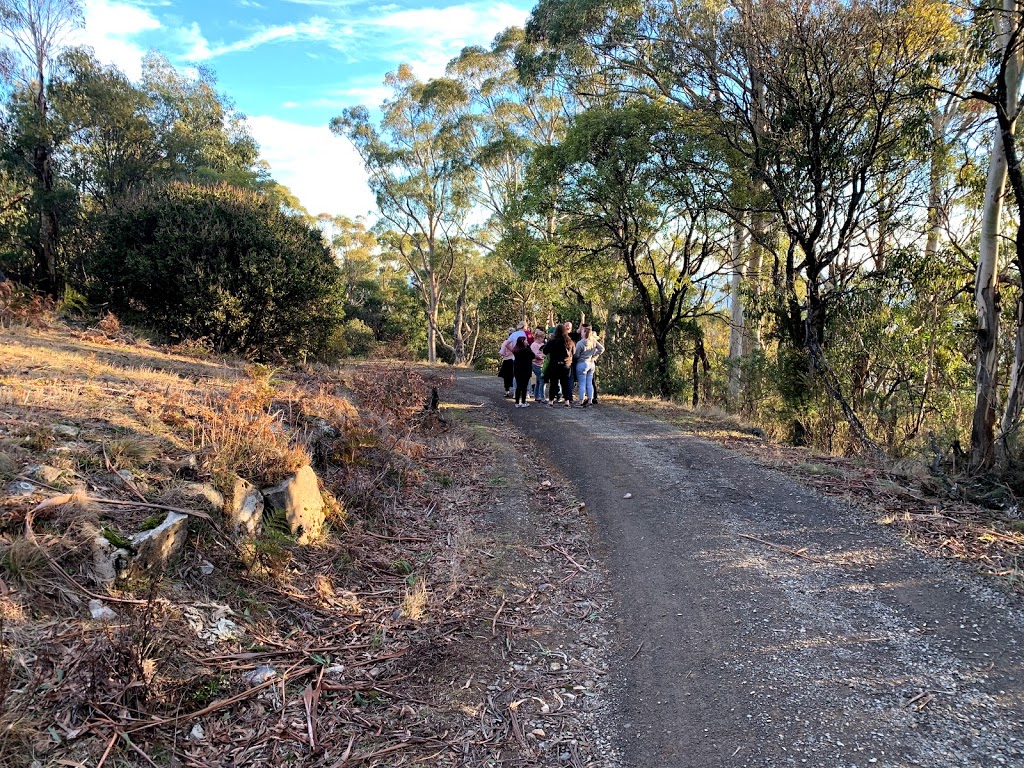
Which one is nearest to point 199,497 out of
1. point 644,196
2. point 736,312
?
point 644,196

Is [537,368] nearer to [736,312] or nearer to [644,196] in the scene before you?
[644,196]

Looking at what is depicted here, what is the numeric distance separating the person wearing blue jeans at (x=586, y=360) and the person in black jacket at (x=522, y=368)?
0.98 m

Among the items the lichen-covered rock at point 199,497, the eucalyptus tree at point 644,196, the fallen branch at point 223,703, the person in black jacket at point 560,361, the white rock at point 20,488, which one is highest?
the eucalyptus tree at point 644,196

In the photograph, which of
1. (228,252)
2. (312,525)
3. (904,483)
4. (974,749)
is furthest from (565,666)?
(228,252)

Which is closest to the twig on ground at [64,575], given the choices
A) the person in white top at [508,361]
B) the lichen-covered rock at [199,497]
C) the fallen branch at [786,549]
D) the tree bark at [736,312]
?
the lichen-covered rock at [199,497]

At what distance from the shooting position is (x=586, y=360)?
37.7ft

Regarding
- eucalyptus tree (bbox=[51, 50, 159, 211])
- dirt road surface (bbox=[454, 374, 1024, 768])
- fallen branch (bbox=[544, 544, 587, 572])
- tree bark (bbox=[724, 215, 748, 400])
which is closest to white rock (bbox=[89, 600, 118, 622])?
dirt road surface (bbox=[454, 374, 1024, 768])

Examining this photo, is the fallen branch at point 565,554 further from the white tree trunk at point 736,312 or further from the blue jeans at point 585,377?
the white tree trunk at point 736,312

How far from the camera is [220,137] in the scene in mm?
27438

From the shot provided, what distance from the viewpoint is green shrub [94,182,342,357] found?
35.5ft

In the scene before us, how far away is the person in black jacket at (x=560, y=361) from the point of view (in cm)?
1149

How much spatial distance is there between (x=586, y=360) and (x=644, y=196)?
4438 millimetres

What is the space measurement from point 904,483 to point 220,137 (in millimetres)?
30965

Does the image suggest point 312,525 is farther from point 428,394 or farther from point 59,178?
point 59,178
